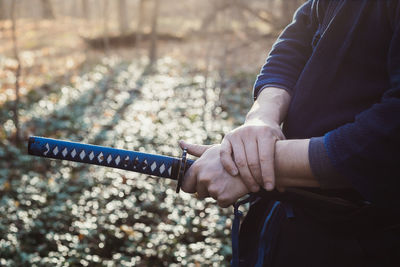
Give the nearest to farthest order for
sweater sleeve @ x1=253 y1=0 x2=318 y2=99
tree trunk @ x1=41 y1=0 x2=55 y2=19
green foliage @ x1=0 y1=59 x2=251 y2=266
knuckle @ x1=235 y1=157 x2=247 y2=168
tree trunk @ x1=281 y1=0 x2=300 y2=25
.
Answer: knuckle @ x1=235 y1=157 x2=247 y2=168, sweater sleeve @ x1=253 y1=0 x2=318 y2=99, green foliage @ x1=0 y1=59 x2=251 y2=266, tree trunk @ x1=281 y1=0 x2=300 y2=25, tree trunk @ x1=41 y1=0 x2=55 y2=19

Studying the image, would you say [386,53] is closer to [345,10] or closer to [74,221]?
[345,10]

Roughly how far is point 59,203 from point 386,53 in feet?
14.3

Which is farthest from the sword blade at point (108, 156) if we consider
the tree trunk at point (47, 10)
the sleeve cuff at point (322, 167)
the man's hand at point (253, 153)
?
the tree trunk at point (47, 10)

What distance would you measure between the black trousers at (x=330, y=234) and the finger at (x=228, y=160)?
0.18 meters

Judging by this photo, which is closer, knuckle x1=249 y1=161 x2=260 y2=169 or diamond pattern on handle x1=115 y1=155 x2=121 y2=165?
knuckle x1=249 y1=161 x2=260 y2=169

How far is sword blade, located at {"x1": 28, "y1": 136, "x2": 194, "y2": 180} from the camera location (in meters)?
1.32

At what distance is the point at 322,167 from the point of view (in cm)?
106

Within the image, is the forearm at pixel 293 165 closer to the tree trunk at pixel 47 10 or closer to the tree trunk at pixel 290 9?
the tree trunk at pixel 290 9

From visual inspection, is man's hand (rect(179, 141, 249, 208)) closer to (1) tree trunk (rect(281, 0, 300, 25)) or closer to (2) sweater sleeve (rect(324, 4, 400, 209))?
(2) sweater sleeve (rect(324, 4, 400, 209))

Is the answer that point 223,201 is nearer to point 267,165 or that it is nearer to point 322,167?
point 267,165

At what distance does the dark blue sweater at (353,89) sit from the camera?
3.16ft

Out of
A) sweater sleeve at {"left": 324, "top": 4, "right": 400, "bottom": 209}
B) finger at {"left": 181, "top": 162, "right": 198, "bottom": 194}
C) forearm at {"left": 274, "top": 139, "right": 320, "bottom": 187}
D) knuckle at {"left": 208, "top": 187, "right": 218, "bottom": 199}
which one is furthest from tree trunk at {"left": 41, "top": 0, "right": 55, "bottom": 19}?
sweater sleeve at {"left": 324, "top": 4, "right": 400, "bottom": 209}

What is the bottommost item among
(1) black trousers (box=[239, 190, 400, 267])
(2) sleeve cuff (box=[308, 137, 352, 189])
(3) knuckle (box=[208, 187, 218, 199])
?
(1) black trousers (box=[239, 190, 400, 267])

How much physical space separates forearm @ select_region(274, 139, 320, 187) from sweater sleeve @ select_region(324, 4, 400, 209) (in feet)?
0.29
